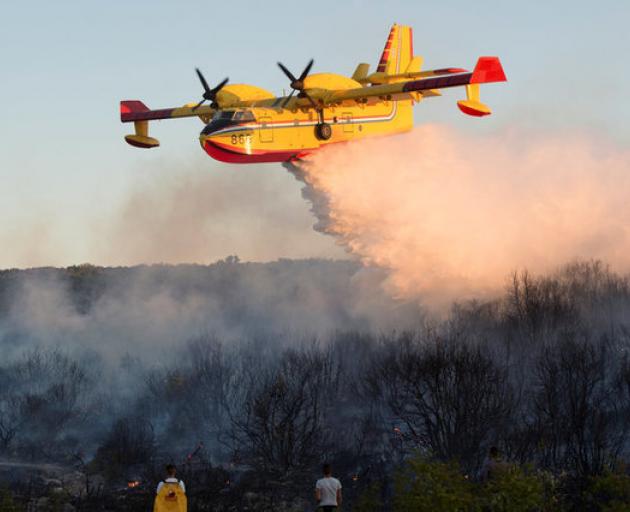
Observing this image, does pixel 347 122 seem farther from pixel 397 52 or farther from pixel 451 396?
pixel 451 396

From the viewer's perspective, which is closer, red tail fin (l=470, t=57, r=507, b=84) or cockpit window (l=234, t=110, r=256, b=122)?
red tail fin (l=470, t=57, r=507, b=84)

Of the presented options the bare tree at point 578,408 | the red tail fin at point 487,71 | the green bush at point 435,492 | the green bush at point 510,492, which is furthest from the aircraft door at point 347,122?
the green bush at point 510,492

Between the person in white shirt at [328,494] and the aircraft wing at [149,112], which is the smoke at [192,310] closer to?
the aircraft wing at [149,112]

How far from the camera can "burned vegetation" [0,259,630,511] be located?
33.6m

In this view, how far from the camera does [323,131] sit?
4272cm

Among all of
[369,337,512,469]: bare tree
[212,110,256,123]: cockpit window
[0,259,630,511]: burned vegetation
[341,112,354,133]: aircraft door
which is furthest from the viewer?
[341,112,354,133]: aircraft door

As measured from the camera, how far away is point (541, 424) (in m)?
39.8

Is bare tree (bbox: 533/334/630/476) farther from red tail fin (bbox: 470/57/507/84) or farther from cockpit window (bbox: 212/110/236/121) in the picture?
cockpit window (bbox: 212/110/236/121)

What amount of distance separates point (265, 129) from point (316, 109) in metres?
2.21

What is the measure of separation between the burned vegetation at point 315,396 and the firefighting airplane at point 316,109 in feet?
27.4

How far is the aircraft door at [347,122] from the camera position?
43.3 meters

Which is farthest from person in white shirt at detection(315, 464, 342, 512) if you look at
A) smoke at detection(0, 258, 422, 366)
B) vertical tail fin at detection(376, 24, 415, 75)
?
smoke at detection(0, 258, 422, 366)

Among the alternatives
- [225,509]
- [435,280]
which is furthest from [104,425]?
[225,509]

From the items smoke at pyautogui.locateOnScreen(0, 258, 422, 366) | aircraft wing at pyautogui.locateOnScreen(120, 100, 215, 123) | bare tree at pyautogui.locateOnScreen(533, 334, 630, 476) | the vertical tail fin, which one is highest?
the vertical tail fin
